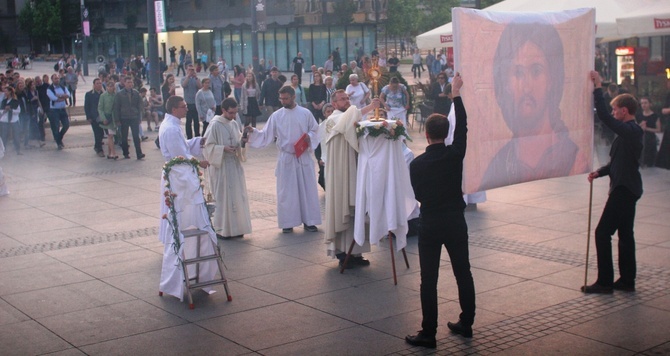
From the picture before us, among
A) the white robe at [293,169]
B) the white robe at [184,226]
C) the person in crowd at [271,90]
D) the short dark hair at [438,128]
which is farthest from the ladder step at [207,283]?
the person in crowd at [271,90]

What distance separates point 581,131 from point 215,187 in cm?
505

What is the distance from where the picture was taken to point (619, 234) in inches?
323

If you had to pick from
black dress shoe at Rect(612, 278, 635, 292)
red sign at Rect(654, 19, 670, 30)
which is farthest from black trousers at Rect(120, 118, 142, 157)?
black dress shoe at Rect(612, 278, 635, 292)

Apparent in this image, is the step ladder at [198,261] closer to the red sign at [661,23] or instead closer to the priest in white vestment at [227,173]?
the priest in white vestment at [227,173]

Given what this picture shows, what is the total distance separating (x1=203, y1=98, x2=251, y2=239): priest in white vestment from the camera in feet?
37.1

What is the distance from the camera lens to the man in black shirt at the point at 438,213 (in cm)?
679

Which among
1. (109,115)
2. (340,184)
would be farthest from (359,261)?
(109,115)

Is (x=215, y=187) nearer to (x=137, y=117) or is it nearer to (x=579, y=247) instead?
(x=579, y=247)

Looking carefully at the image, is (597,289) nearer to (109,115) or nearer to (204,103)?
(204,103)

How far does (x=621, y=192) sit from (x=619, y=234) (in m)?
0.42

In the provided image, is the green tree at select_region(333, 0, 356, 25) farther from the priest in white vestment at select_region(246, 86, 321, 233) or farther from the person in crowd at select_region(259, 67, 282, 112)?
the priest in white vestment at select_region(246, 86, 321, 233)

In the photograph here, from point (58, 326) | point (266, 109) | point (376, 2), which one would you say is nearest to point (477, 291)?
point (58, 326)

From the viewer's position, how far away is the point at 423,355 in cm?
673

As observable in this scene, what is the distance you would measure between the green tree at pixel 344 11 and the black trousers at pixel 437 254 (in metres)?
47.7
